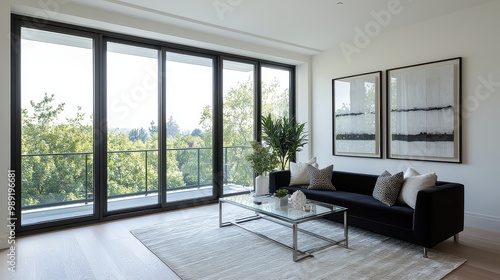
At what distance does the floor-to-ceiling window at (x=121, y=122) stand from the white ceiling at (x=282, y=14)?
63 cm

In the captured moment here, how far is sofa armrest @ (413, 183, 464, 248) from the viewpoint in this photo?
3000 millimetres

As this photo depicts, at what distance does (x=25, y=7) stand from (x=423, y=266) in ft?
16.7

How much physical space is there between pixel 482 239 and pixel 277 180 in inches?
104

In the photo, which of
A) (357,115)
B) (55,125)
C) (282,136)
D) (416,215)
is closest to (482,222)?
(416,215)

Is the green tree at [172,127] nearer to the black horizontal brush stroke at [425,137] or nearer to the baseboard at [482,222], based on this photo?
the black horizontal brush stroke at [425,137]

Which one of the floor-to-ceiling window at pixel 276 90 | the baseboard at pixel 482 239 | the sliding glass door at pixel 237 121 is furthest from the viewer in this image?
the floor-to-ceiling window at pixel 276 90

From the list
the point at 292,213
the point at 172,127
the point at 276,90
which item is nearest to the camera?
the point at 292,213

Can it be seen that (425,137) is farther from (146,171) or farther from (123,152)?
(123,152)

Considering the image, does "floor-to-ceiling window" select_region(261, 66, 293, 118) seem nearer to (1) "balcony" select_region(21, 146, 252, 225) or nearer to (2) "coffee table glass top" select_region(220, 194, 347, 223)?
(1) "balcony" select_region(21, 146, 252, 225)

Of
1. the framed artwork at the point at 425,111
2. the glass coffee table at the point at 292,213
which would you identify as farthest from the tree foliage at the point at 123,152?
the framed artwork at the point at 425,111

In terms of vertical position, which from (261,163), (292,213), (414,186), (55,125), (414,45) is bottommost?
(292,213)

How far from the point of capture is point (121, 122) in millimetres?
4633

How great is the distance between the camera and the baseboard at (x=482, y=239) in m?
3.36

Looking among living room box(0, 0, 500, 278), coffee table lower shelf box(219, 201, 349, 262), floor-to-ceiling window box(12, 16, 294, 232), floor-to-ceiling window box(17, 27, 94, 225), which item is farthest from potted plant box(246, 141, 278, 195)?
floor-to-ceiling window box(17, 27, 94, 225)
